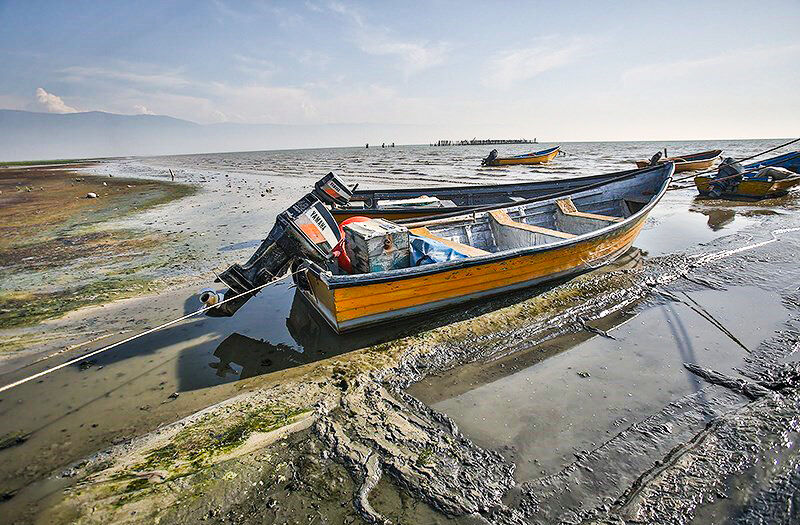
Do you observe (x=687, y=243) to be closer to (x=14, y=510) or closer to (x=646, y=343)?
(x=646, y=343)

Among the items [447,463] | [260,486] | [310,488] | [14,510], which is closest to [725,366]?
[447,463]

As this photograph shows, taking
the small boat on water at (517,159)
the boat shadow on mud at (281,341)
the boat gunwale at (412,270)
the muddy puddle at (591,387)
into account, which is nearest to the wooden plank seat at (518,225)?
the boat gunwale at (412,270)

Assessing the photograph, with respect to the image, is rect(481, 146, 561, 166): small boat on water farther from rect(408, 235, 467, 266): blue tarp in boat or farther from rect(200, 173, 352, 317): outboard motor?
rect(200, 173, 352, 317): outboard motor

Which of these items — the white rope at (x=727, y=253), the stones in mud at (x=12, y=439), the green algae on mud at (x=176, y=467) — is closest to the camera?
the green algae on mud at (x=176, y=467)

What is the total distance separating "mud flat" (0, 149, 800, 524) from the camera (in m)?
2.85

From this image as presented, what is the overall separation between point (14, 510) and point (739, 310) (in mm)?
9119

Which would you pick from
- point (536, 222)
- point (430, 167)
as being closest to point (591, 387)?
point (536, 222)

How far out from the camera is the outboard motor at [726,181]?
15220 mm

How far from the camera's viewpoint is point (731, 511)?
2.73 metres

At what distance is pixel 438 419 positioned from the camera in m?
3.71

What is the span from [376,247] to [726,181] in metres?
17.6

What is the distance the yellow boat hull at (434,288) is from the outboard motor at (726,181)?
1310 centimetres

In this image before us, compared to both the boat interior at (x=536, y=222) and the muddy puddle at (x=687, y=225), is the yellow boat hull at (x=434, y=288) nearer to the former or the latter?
the boat interior at (x=536, y=222)

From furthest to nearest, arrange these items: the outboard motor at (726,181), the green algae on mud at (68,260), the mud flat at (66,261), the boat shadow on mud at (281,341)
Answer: the outboard motor at (726,181), the green algae on mud at (68,260), the mud flat at (66,261), the boat shadow on mud at (281,341)
